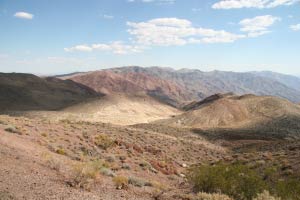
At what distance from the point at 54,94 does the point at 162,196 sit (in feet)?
337

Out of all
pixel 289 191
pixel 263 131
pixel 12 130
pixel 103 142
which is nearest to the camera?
pixel 289 191

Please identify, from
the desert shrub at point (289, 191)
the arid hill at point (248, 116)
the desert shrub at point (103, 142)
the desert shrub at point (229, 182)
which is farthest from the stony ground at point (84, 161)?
the arid hill at point (248, 116)

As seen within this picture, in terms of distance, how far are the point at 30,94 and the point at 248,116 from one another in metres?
60.2

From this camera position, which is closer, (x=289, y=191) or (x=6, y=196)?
(x=6, y=196)

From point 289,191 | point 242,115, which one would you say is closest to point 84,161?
point 289,191

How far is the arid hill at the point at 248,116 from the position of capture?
65.0m

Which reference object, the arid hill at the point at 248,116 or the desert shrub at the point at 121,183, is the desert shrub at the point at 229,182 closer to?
the desert shrub at the point at 121,183

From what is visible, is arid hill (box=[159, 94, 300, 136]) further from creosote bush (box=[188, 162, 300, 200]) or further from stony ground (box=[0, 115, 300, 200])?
creosote bush (box=[188, 162, 300, 200])

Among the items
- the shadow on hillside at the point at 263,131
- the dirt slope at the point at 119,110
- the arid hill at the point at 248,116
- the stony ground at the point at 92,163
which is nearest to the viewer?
the stony ground at the point at 92,163

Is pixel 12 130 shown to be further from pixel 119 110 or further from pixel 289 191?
pixel 119 110

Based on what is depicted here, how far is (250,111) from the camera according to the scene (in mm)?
80375

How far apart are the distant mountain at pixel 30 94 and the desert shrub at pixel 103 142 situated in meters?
58.5

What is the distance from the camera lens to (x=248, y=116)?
252ft

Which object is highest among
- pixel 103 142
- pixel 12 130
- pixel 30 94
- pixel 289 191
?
pixel 12 130
